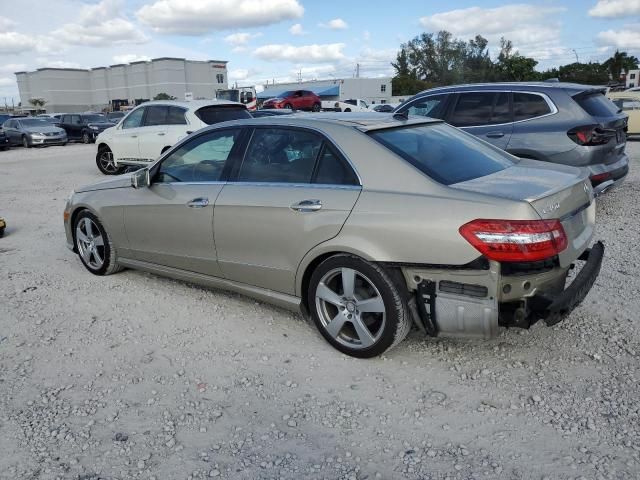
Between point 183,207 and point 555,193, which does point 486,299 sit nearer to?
point 555,193

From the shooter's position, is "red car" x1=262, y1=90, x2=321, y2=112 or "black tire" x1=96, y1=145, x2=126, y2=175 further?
"red car" x1=262, y1=90, x2=321, y2=112

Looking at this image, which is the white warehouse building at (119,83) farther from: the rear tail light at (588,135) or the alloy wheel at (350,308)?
the alloy wheel at (350,308)

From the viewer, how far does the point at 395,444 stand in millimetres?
2852

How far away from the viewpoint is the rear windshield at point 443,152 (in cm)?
357

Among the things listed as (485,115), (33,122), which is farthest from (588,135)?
(33,122)

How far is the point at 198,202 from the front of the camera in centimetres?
439

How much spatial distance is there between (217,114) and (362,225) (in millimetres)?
8244

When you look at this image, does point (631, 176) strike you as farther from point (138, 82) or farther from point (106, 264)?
point (138, 82)

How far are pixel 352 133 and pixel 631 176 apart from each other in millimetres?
8830

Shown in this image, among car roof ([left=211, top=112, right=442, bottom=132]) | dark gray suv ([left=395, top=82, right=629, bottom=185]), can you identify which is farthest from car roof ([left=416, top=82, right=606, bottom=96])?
car roof ([left=211, top=112, right=442, bottom=132])

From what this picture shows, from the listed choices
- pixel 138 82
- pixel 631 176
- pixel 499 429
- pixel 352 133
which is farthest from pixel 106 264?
pixel 138 82

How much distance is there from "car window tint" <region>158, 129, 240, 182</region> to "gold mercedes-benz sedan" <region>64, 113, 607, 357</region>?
0.01 meters

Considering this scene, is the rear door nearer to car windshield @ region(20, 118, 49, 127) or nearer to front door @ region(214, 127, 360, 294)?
front door @ region(214, 127, 360, 294)

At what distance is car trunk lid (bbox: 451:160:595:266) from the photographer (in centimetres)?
323
